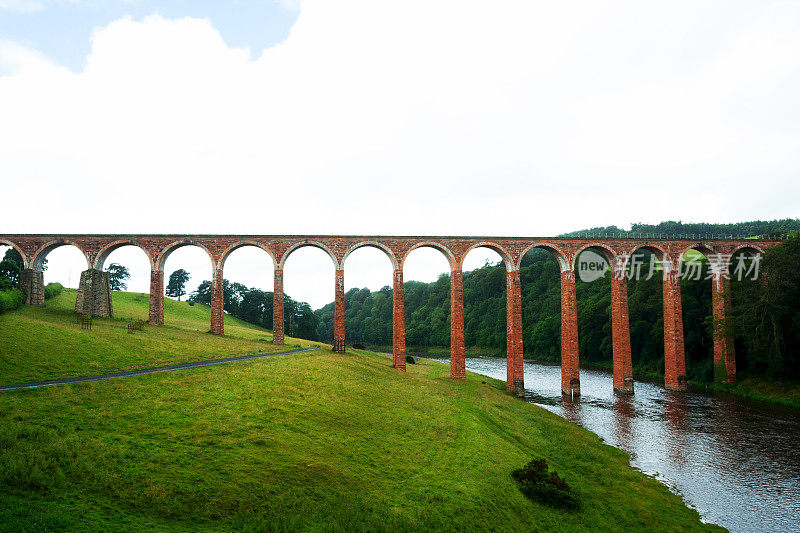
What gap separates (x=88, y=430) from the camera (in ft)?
39.9

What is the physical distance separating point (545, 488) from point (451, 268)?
81.7 ft

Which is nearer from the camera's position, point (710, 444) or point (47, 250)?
point (710, 444)

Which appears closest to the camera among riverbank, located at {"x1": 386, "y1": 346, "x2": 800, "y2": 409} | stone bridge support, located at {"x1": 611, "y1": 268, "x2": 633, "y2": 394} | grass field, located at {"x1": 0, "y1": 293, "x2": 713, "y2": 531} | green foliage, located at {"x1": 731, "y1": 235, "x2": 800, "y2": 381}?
grass field, located at {"x1": 0, "y1": 293, "x2": 713, "y2": 531}

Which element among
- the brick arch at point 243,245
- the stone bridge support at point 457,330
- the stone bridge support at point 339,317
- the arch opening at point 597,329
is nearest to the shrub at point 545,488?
the stone bridge support at point 457,330

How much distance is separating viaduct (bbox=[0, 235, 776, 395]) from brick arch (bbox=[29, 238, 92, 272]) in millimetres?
68

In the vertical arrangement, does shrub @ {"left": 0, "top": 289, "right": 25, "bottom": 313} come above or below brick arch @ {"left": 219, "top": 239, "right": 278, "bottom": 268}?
below

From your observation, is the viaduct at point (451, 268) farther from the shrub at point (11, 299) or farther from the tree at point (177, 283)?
the tree at point (177, 283)

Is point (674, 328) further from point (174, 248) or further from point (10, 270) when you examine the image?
Result: point (10, 270)

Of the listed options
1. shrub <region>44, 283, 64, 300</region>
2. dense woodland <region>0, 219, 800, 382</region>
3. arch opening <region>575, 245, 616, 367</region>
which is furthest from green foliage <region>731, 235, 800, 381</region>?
shrub <region>44, 283, 64, 300</region>

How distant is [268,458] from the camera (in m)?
12.3

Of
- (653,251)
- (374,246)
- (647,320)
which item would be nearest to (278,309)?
(374,246)

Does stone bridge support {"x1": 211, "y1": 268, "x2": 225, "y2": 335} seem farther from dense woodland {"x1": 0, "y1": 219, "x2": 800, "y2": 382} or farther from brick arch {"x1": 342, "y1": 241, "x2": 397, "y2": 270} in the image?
dense woodland {"x1": 0, "y1": 219, "x2": 800, "y2": 382}

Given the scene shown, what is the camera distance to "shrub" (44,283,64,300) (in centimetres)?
4014

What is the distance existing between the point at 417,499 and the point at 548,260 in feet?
340
